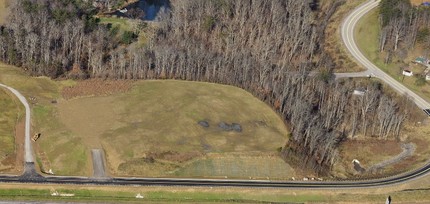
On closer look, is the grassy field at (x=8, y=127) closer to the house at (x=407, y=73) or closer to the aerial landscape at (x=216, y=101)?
the aerial landscape at (x=216, y=101)

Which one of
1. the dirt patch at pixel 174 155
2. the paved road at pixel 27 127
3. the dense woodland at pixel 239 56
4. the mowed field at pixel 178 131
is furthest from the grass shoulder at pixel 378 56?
the paved road at pixel 27 127

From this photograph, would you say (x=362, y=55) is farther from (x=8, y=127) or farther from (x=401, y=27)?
(x=8, y=127)

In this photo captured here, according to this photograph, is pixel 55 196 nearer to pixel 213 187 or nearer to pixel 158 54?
pixel 213 187

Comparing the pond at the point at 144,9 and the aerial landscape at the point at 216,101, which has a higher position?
the pond at the point at 144,9

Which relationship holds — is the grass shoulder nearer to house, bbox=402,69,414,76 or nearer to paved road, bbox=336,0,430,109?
house, bbox=402,69,414,76

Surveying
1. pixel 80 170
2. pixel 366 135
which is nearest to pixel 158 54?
pixel 80 170

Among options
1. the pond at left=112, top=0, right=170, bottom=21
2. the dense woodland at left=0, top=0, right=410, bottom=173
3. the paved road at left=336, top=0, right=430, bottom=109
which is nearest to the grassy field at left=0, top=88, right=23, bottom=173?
the dense woodland at left=0, top=0, right=410, bottom=173
